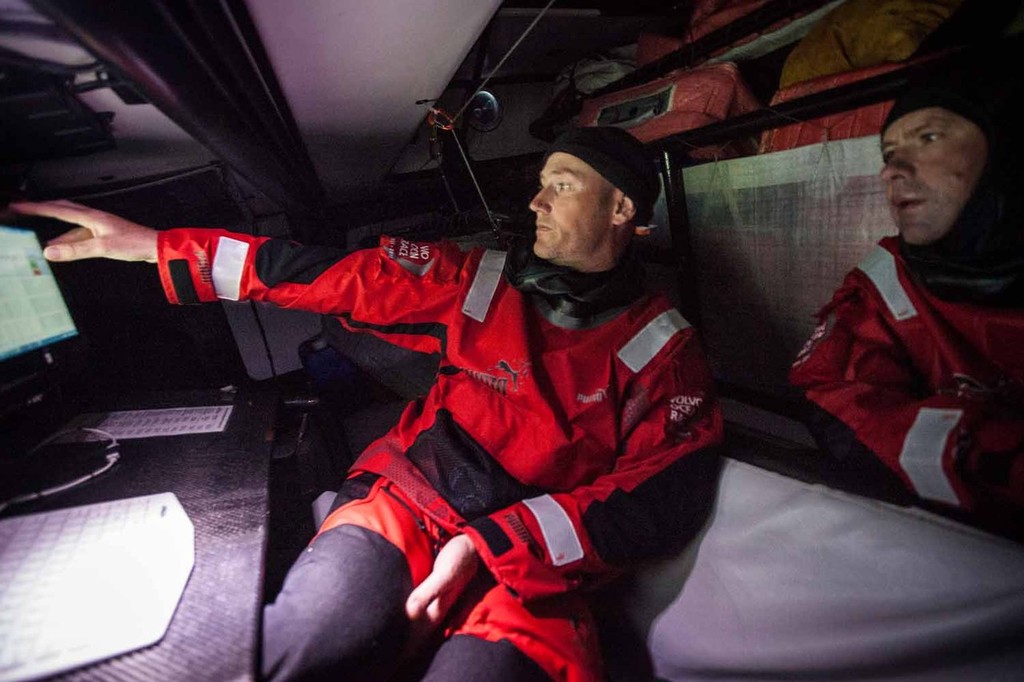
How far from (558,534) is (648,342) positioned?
585mm

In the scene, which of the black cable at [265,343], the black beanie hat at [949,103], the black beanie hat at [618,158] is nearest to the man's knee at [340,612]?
the black beanie hat at [618,158]

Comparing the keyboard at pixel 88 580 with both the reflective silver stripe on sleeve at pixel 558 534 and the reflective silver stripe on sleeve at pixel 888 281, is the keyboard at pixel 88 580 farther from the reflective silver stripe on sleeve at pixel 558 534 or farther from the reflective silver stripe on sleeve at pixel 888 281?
the reflective silver stripe on sleeve at pixel 888 281

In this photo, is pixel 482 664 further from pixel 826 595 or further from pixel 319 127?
pixel 319 127

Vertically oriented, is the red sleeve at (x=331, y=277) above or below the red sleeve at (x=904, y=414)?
above

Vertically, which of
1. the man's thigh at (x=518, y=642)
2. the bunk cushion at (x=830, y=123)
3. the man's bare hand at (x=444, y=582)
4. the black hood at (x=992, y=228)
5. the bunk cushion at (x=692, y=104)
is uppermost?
the bunk cushion at (x=692, y=104)

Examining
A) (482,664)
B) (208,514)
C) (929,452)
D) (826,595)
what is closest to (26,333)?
(208,514)

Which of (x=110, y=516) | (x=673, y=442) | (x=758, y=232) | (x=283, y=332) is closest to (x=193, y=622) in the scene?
(x=110, y=516)

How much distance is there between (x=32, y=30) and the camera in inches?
23.2

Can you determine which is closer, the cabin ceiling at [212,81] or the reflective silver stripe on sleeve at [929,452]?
the cabin ceiling at [212,81]

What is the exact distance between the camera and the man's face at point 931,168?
823 millimetres

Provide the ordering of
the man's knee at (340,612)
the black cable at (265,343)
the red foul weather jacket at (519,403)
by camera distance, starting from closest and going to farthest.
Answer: the man's knee at (340,612)
the red foul weather jacket at (519,403)
the black cable at (265,343)

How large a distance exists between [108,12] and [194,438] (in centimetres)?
98

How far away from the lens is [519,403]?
3.94ft

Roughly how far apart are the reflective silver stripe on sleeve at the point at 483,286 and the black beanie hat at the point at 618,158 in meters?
0.41
